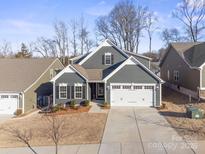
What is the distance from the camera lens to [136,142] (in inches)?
695

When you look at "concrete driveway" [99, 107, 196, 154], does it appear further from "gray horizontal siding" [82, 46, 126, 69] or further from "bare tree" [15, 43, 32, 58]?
"bare tree" [15, 43, 32, 58]

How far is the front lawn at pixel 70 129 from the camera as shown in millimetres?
18641

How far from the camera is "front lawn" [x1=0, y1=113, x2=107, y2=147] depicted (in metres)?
18.6

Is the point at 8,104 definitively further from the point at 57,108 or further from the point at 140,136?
the point at 140,136

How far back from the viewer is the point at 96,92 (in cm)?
3469

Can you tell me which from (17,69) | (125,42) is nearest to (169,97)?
(17,69)

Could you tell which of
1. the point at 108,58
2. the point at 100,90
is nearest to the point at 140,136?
the point at 100,90

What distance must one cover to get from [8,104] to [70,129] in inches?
508

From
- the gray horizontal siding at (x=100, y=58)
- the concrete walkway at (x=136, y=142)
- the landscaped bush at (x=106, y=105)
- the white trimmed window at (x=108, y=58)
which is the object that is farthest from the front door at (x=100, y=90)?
the concrete walkway at (x=136, y=142)

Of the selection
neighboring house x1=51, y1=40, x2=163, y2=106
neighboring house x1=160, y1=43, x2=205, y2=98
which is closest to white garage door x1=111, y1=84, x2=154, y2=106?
neighboring house x1=51, y1=40, x2=163, y2=106

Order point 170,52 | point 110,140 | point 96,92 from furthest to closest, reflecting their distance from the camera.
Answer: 1. point 170,52
2. point 96,92
3. point 110,140

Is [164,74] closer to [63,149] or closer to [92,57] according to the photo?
[92,57]

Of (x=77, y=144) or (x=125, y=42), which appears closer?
(x=77, y=144)

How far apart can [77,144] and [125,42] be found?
52061 mm
